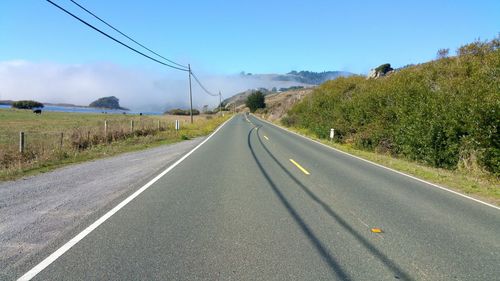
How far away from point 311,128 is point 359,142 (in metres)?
14.1

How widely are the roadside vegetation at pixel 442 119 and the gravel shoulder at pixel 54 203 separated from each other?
28.6ft

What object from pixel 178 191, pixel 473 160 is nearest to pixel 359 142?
pixel 473 160

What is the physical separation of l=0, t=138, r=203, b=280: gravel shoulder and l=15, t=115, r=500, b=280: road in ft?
1.42

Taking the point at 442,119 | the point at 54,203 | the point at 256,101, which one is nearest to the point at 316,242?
the point at 54,203

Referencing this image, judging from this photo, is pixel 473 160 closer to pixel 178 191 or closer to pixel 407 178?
pixel 407 178

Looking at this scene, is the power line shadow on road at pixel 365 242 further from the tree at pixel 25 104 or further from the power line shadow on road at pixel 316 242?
the tree at pixel 25 104

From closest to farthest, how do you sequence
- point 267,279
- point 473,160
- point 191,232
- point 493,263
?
point 267,279
point 493,263
point 191,232
point 473,160

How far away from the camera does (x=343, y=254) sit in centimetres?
493

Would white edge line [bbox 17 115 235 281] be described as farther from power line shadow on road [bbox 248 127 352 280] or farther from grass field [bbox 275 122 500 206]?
grass field [bbox 275 122 500 206]

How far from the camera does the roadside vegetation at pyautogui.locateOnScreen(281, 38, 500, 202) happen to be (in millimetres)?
11953

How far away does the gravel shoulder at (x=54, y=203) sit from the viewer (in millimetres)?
5039

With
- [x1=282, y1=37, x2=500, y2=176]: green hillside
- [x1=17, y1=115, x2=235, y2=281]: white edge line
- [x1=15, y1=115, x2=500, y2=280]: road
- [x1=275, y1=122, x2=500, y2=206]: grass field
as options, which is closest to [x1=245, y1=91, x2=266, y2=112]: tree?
[x1=282, y1=37, x2=500, y2=176]: green hillside

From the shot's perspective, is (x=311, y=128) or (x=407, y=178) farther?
(x=311, y=128)

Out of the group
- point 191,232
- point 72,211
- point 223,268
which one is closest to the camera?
point 223,268
